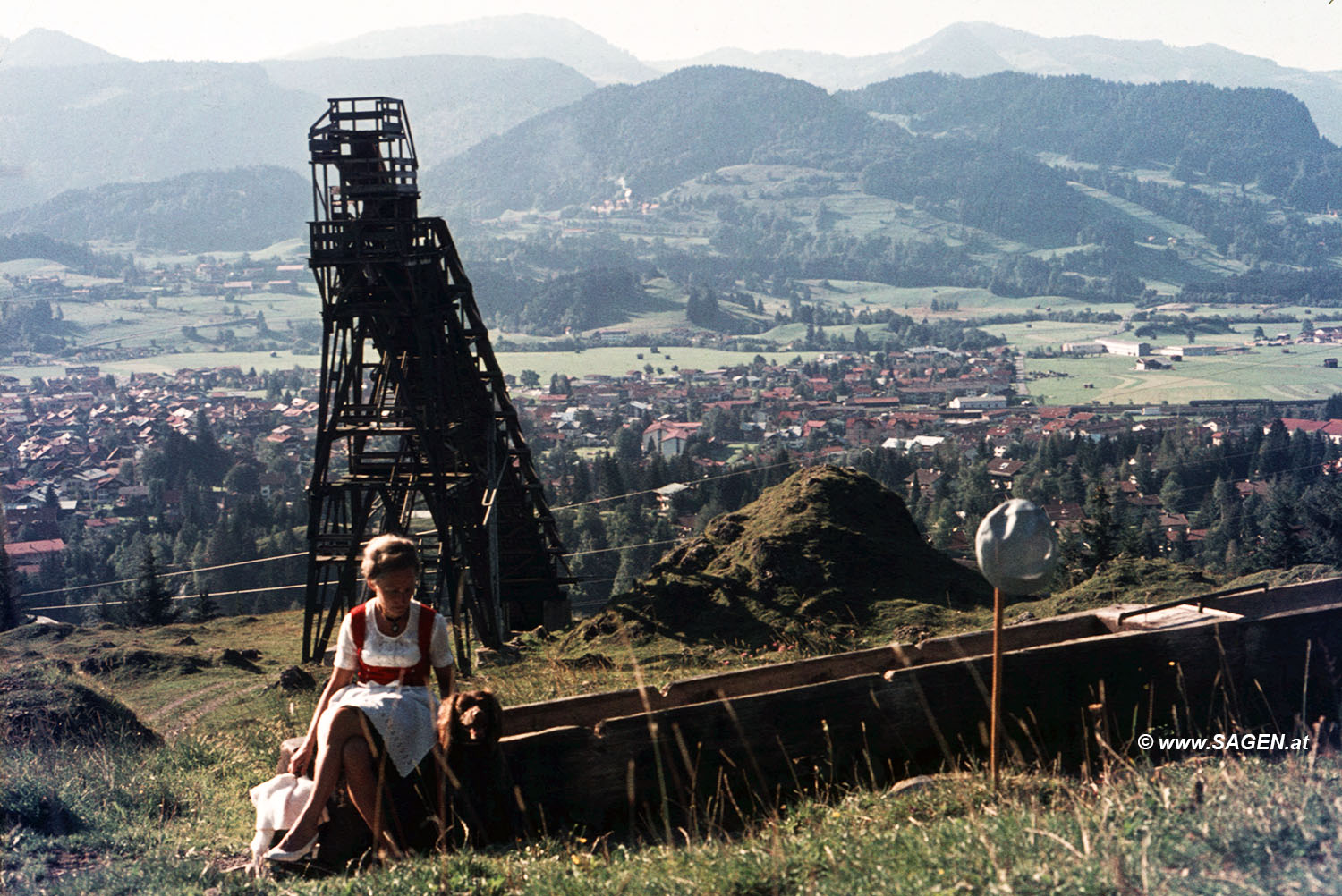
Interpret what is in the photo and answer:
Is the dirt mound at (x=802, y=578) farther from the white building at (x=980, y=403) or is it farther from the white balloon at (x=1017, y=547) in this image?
the white building at (x=980, y=403)

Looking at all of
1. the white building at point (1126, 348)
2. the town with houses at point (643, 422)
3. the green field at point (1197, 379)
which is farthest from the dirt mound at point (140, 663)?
the white building at point (1126, 348)

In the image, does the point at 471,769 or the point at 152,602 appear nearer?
the point at 471,769

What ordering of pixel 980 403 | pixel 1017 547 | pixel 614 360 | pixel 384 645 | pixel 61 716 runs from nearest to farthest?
pixel 1017 547 → pixel 384 645 → pixel 61 716 → pixel 980 403 → pixel 614 360

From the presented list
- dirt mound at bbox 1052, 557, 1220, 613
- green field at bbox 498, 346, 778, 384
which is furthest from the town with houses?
dirt mound at bbox 1052, 557, 1220, 613

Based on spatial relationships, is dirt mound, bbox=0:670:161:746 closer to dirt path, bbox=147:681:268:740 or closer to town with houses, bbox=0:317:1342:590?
dirt path, bbox=147:681:268:740

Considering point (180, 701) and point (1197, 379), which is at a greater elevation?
point (180, 701)

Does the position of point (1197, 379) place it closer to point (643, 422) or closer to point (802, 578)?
point (643, 422)

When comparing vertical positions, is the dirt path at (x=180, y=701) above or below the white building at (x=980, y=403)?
above

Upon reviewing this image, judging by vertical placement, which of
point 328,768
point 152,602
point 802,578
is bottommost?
point 152,602

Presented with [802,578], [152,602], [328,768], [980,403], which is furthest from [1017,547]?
[980,403]
